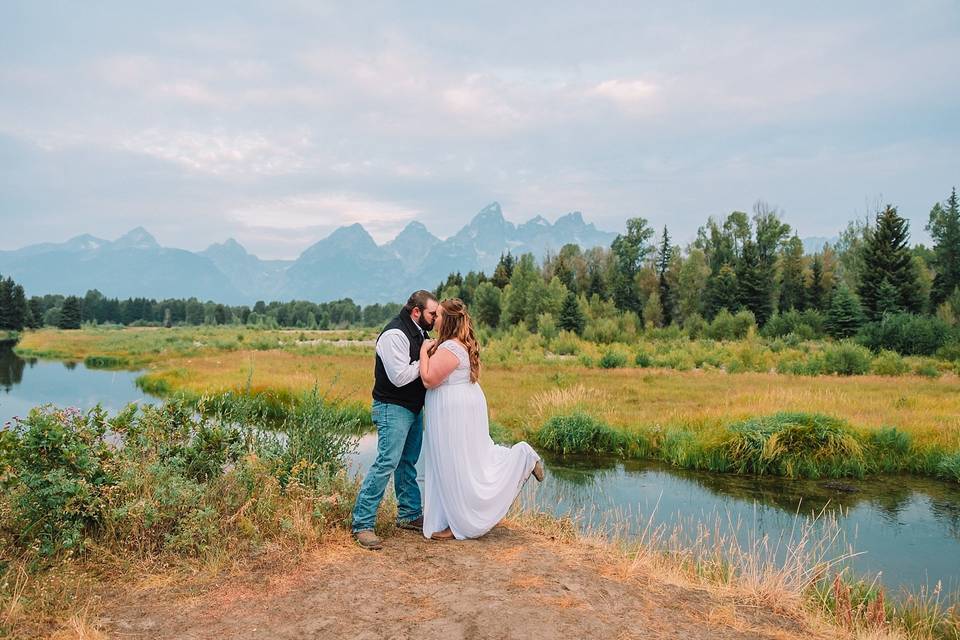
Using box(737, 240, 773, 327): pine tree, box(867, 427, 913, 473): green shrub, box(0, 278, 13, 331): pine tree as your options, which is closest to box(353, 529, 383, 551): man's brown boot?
box(867, 427, 913, 473): green shrub

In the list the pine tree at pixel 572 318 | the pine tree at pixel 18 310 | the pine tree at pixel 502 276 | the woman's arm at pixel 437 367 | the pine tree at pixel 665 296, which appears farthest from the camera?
the pine tree at pixel 18 310

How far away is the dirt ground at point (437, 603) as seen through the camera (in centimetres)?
405

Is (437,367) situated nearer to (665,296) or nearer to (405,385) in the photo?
(405,385)

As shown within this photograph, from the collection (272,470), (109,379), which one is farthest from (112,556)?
(109,379)

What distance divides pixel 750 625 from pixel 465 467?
2554mm

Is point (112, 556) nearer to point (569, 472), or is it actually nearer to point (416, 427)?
point (416, 427)

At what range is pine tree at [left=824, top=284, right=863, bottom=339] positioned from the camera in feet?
128

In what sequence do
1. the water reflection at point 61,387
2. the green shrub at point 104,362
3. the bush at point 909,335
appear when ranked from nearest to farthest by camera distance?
the water reflection at point 61,387, the bush at point 909,335, the green shrub at point 104,362

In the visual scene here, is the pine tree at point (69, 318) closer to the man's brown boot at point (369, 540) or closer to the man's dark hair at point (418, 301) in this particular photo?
the man's brown boot at point (369, 540)

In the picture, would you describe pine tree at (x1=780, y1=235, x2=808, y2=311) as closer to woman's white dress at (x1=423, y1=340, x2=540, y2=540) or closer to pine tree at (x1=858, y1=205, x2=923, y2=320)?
pine tree at (x1=858, y1=205, x2=923, y2=320)

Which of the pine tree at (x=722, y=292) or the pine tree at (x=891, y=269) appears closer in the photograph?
the pine tree at (x=891, y=269)

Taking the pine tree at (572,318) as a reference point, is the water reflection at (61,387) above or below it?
below

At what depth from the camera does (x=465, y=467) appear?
5.77 m

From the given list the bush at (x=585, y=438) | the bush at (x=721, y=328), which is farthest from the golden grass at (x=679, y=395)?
the bush at (x=721, y=328)
